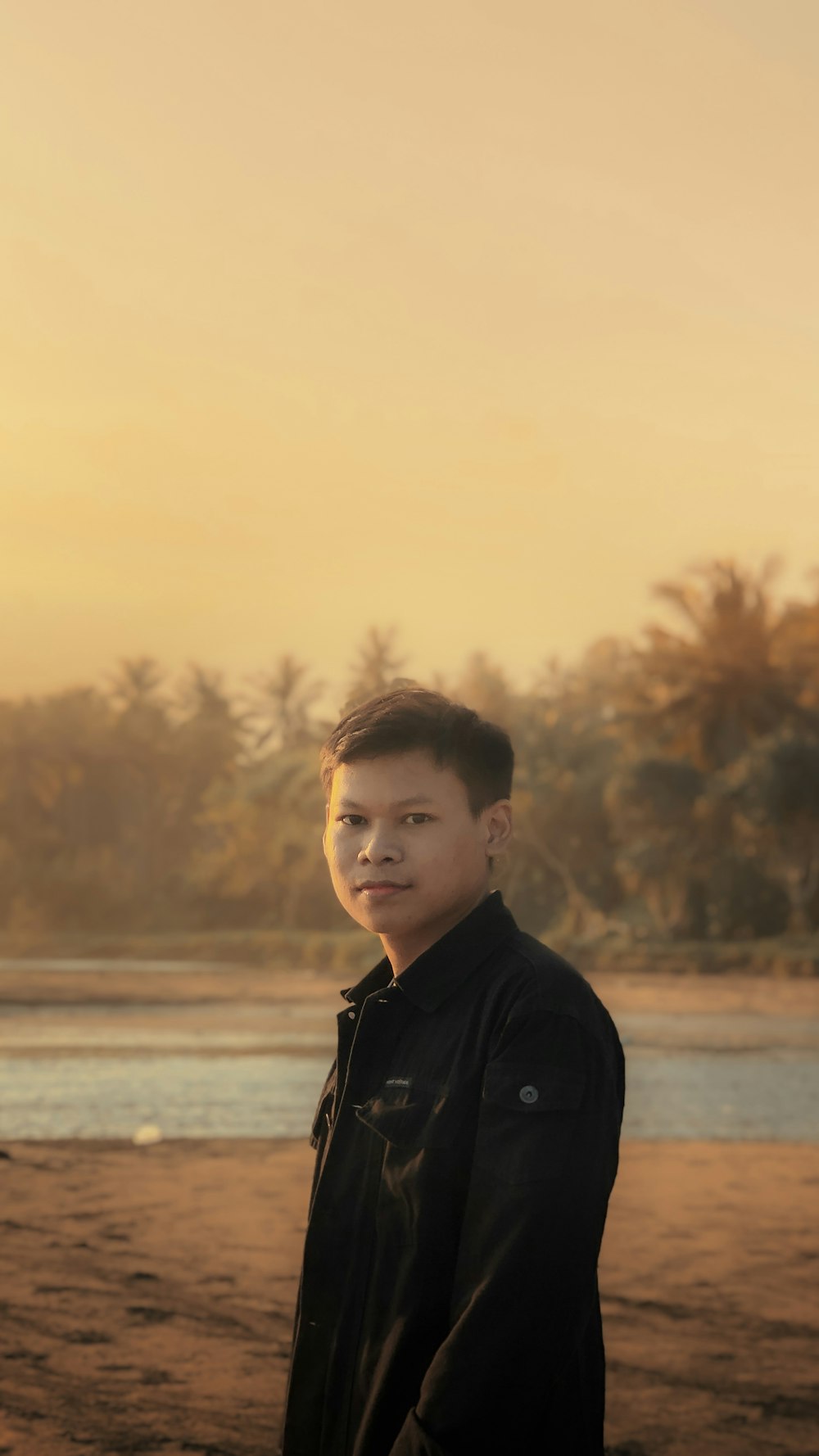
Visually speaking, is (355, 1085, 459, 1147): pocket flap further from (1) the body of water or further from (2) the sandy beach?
(1) the body of water

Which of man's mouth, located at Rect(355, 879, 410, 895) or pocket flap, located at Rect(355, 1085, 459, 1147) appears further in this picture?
man's mouth, located at Rect(355, 879, 410, 895)

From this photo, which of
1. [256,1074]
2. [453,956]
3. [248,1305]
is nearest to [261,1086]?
[256,1074]

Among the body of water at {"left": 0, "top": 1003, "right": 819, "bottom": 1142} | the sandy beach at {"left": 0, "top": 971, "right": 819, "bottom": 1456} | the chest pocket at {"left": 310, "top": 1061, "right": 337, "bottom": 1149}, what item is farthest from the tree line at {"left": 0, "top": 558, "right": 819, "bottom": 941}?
the chest pocket at {"left": 310, "top": 1061, "right": 337, "bottom": 1149}

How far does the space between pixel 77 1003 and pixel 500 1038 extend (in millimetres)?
26457

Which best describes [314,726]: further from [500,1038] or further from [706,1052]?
[500,1038]

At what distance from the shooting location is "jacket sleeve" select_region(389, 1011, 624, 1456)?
6.14 ft

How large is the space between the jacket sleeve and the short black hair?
0.41 metres

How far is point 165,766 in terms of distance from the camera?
248 ft

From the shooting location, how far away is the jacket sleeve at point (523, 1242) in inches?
73.7

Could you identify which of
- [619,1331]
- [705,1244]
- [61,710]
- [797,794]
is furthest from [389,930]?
[61,710]

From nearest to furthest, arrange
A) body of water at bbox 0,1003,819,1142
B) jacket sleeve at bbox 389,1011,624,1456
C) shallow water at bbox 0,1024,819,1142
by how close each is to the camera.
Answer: jacket sleeve at bbox 389,1011,624,1456 → shallow water at bbox 0,1024,819,1142 → body of water at bbox 0,1003,819,1142

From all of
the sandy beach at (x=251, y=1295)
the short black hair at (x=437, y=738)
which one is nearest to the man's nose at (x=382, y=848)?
the short black hair at (x=437, y=738)

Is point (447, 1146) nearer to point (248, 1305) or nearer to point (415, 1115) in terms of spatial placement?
point (415, 1115)

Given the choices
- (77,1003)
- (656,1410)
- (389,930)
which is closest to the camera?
(389,930)
